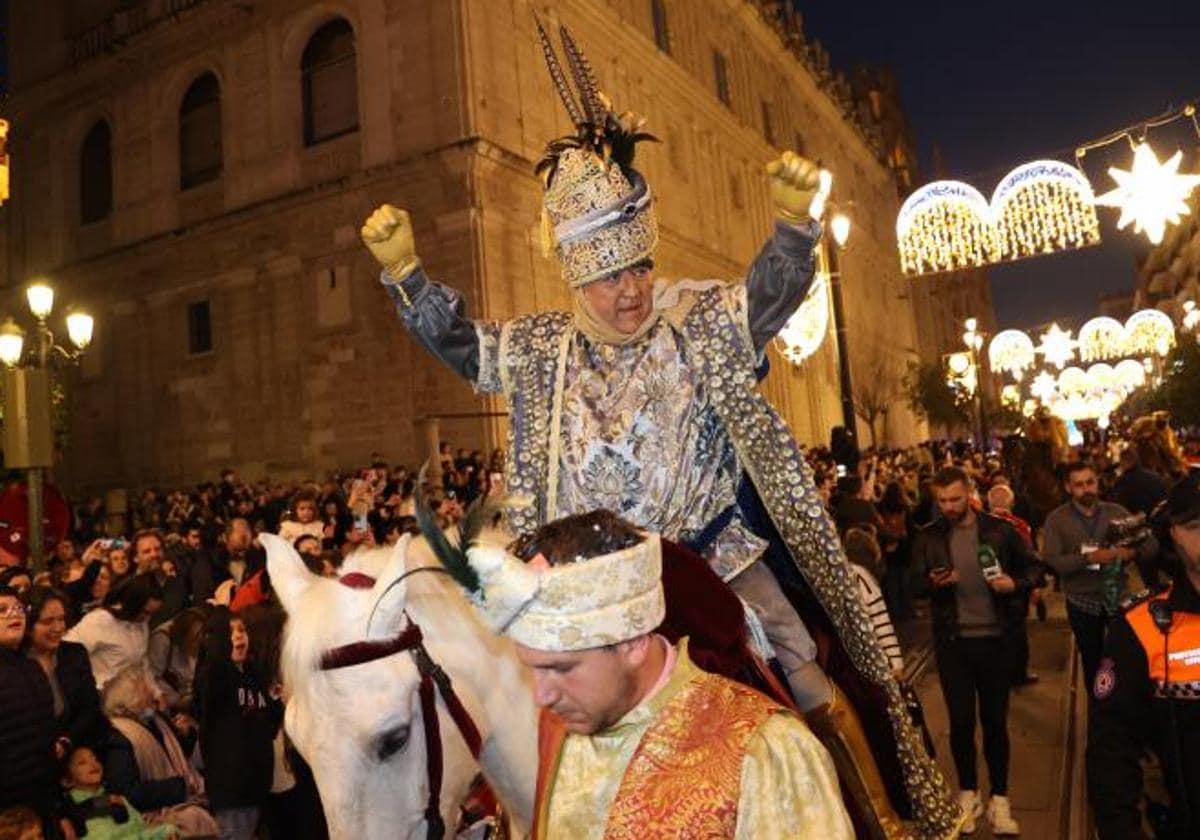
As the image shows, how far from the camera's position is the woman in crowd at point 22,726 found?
5.07 metres

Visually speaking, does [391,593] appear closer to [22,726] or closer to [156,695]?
[22,726]

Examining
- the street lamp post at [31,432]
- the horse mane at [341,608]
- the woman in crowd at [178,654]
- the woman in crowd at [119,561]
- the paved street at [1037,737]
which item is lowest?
the paved street at [1037,737]

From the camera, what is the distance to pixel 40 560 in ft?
34.0

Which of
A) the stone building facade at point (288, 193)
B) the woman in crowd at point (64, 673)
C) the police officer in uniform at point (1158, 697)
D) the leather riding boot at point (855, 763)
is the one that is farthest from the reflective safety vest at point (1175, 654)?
the stone building facade at point (288, 193)

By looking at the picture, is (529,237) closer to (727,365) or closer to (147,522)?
(147,522)

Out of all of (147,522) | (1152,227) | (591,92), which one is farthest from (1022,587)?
(147,522)

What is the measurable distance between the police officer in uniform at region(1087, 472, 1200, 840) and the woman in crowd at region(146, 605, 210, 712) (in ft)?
19.5

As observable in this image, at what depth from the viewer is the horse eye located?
244 cm

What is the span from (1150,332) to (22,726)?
2902 centimetres

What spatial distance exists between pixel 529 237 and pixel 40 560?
47.4 feet

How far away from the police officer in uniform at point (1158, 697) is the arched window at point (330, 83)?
902 inches

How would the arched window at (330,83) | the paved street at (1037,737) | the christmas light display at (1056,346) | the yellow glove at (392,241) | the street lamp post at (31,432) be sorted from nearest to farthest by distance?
the yellow glove at (392,241)
the paved street at (1037,737)
the street lamp post at (31,432)
the arched window at (330,83)
the christmas light display at (1056,346)

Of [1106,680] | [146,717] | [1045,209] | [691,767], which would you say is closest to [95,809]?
[146,717]

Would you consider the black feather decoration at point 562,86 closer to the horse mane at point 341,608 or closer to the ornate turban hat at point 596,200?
the ornate turban hat at point 596,200
